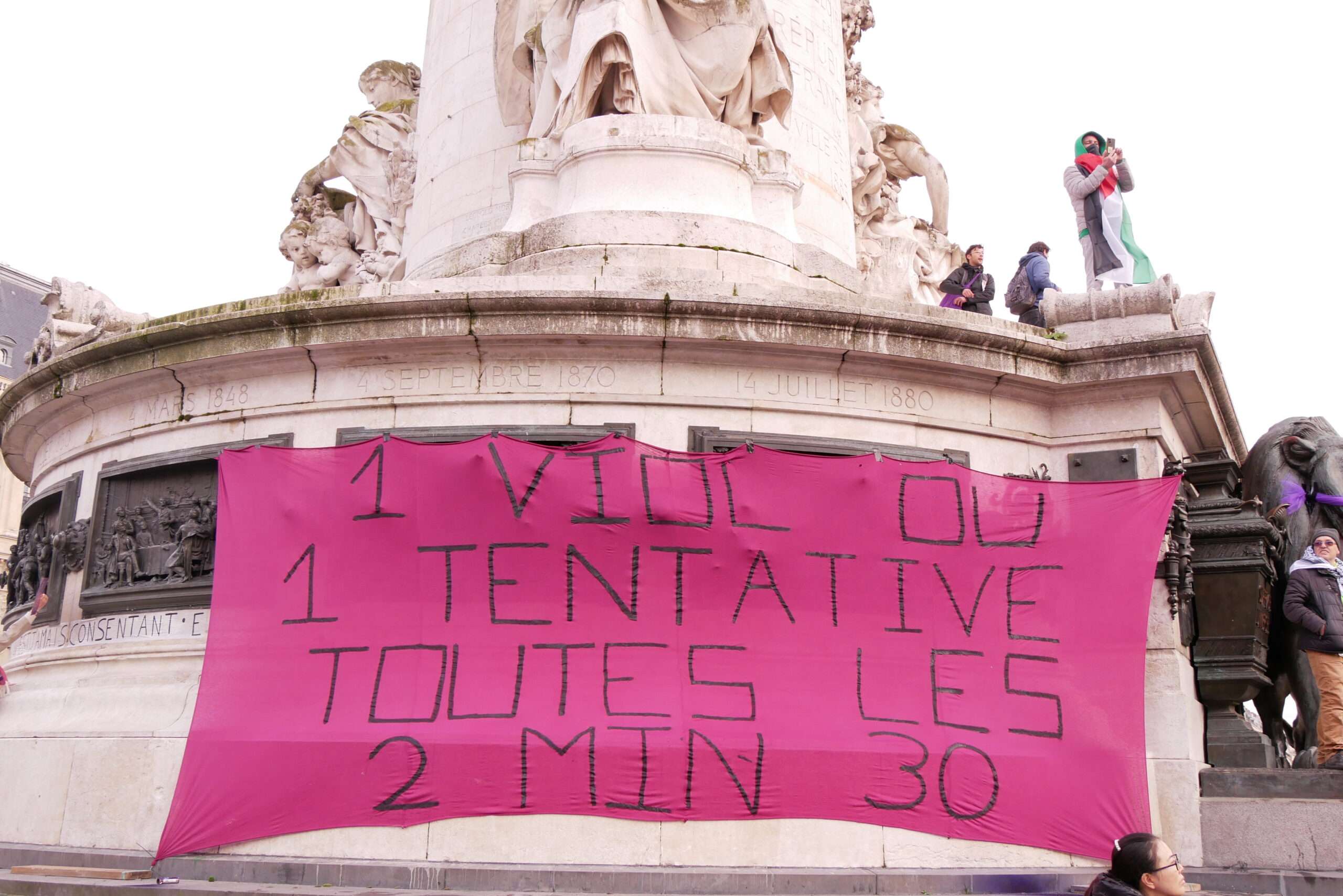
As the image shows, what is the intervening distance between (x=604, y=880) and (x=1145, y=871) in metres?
4.42

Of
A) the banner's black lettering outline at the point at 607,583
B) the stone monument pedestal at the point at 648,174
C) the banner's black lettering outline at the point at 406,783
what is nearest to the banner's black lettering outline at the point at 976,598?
the banner's black lettering outline at the point at 607,583

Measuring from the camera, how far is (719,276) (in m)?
12.4

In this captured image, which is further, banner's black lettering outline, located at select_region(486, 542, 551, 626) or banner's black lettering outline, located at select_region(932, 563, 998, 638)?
banner's black lettering outline, located at select_region(932, 563, 998, 638)

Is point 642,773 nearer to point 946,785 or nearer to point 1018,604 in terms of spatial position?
point 946,785

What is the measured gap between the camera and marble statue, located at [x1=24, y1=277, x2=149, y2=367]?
14156mm

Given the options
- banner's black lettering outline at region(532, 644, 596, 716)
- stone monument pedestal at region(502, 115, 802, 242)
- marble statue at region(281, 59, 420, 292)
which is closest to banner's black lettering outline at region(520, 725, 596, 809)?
banner's black lettering outline at region(532, 644, 596, 716)

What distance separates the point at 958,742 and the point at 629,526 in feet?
9.65

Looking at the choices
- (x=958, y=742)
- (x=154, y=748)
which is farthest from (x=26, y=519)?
(x=958, y=742)

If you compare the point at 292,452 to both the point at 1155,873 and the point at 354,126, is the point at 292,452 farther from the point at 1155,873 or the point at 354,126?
the point at 354,126

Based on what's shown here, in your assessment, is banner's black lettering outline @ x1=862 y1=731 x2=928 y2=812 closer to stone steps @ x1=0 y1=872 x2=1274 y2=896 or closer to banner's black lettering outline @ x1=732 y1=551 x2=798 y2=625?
stone steps @ x1=0 y1=872 x2=1274 y2=896

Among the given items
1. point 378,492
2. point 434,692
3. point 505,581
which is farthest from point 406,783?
Result: point 378,492

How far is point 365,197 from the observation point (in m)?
21.8

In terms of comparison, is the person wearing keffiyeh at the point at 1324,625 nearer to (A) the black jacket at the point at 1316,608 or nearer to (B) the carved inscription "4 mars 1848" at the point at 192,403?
(A) the black jacket at the point at 1316,608

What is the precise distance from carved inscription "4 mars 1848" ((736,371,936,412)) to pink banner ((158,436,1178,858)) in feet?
3.30
